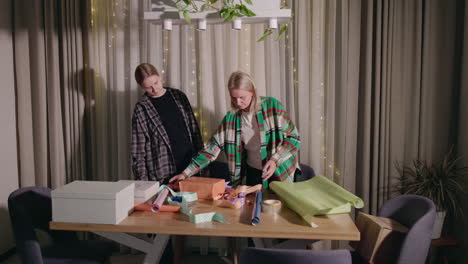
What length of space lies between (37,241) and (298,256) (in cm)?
136

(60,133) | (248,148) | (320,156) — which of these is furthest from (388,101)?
(60,133)

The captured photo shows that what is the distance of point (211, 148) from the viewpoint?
98.3 inches

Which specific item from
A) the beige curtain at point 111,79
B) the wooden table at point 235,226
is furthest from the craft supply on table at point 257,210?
the beige curtain at point 111,79

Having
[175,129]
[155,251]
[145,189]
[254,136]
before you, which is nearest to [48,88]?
[175,129]

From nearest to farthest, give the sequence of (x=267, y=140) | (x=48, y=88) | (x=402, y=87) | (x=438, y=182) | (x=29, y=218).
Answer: (x=29, y=218) → (x=267, y=140) → (x=438, y=182) → (x=402, y=87) → (x=48, y=88)

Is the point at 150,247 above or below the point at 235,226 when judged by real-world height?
below

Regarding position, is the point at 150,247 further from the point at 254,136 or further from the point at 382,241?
the point at 382,241

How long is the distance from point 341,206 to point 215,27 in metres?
1.91

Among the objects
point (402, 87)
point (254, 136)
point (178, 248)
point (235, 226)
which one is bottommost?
point (178, 248)

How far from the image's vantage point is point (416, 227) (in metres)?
1.63

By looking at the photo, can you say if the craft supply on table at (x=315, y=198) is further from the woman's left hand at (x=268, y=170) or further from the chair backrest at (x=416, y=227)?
the chair backrest at (x=416, y=227)

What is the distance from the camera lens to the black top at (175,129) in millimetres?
2750

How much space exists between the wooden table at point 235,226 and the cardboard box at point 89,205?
0.03 m

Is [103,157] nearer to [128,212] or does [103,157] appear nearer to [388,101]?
[128,212]
